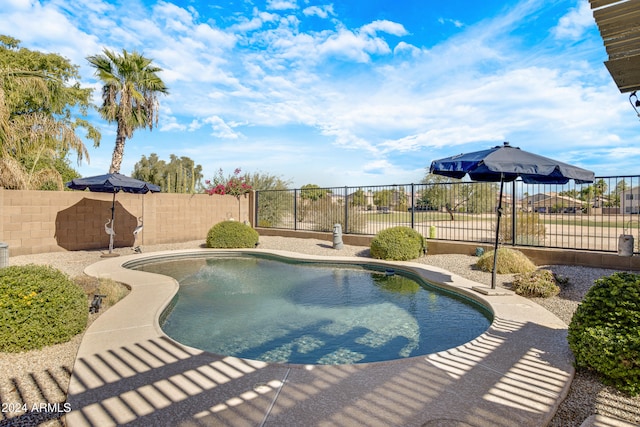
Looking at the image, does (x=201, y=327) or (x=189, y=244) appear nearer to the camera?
(x=201, y=327)

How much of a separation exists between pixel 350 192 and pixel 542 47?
22.6 ft

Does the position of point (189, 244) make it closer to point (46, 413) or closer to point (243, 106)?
point (243, 106)

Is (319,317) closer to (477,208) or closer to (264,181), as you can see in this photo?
(477,208)

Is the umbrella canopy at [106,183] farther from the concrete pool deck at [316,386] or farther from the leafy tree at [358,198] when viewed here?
the leafy tree at [358,198]

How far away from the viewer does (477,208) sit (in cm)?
1240

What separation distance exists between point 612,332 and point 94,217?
40.1 ft

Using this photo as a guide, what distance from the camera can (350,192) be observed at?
40.3 feet

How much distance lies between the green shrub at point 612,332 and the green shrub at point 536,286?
2542 millimetres

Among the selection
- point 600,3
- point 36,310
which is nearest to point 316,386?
point 36,310

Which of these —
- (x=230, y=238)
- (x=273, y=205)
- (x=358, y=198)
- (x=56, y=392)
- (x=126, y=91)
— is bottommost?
(x=56, y=392)

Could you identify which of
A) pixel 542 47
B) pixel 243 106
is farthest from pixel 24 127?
pixel 542 47

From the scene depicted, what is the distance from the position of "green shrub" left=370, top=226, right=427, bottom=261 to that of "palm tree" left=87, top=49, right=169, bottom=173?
12171 millimetres

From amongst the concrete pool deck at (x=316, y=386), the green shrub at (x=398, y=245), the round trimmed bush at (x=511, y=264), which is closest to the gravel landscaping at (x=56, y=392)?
the concrete pool deck at (x=316, y=386)

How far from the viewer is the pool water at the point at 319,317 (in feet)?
12.4
